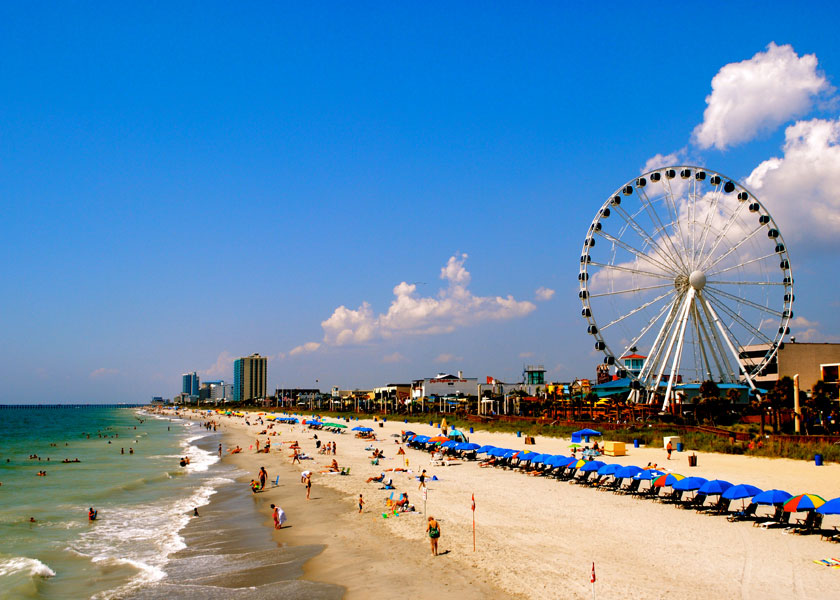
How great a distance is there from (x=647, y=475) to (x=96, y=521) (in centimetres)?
2354

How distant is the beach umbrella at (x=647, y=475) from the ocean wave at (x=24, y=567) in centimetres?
2143

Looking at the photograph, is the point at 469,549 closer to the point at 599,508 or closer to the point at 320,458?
the point at 599,508

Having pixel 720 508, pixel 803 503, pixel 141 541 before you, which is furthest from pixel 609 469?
pixel 141 541

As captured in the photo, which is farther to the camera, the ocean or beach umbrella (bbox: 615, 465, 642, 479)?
beach umbrella (bbox: 615, 465, 642, 479)

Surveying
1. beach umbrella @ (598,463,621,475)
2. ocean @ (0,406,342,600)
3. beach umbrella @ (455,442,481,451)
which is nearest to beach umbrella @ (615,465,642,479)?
beach umbrella @ (598,463,621,475)

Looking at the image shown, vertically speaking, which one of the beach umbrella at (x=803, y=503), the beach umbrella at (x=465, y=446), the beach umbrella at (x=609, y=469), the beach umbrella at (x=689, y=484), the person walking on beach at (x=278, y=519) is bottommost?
the person walking on beach at (x=278, y=519)

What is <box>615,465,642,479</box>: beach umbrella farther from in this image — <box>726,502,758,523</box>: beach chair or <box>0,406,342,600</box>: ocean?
<box>0,406,342,600</box>: ocean

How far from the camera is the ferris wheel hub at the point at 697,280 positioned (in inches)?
2076

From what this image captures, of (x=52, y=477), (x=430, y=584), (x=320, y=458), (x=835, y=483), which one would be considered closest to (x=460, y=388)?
(x=320, y=458)

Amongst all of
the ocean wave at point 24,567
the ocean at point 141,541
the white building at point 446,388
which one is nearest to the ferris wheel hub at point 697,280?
the ocean at point 141,541

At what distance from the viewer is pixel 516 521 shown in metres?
21.9

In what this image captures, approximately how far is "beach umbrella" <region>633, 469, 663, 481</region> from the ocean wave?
70.3ft

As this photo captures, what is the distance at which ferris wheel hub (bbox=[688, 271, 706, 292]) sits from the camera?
52.7 metres

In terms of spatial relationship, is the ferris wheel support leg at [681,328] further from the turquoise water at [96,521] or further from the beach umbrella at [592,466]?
the turquoise water at [96,521]
